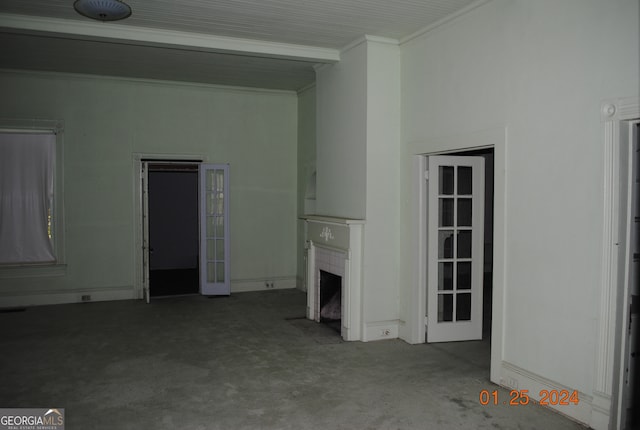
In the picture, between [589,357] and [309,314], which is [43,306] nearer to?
[309,314]

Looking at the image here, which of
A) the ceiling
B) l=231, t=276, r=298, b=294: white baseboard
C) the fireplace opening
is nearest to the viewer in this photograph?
the ceiling

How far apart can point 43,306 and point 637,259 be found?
7.24 metres

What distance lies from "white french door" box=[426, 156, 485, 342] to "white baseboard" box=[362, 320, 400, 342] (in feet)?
1.38

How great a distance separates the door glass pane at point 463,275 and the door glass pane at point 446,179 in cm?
77

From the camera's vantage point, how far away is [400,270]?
5.73 m

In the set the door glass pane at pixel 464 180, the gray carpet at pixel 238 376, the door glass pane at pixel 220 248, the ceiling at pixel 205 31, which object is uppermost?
the ceiling at pixel 205 31

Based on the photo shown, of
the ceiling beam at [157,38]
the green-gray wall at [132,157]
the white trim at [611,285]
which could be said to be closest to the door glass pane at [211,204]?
the green-gray wall at [132,157]

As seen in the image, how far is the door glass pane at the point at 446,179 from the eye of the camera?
539cm

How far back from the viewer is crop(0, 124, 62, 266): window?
7.29m

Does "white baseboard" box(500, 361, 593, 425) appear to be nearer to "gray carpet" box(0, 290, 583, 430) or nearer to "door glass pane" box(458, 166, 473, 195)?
"gray carpet" box(0, 290, 583, 430)

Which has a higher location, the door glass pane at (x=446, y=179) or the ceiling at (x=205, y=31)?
the ceiling at (x=205, y=31)

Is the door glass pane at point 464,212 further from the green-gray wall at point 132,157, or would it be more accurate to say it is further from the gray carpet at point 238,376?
the green-gray wall at point 132,157

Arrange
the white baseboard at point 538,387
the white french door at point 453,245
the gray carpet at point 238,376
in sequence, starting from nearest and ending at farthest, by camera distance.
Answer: the white baseboard at point 538,387 < the gray carpet at point 238,376 < the white french door at point 453,245

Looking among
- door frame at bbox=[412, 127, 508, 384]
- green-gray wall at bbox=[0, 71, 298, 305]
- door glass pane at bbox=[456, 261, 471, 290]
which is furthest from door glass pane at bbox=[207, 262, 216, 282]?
door frame at bbox=[412, 127, 508, 384]
